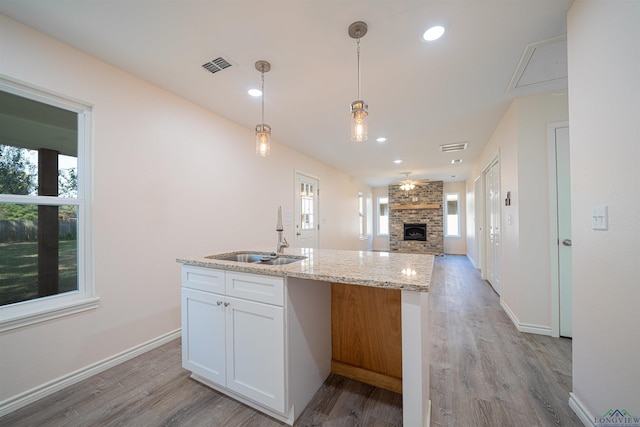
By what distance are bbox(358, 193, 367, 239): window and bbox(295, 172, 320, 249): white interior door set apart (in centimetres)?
296

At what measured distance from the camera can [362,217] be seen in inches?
337

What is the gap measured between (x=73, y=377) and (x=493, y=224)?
5259mm

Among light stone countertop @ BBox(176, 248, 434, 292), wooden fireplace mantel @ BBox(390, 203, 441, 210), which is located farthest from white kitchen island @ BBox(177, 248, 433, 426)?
wooden fireplace mantel @ BBox(390, 203, 441, 210)

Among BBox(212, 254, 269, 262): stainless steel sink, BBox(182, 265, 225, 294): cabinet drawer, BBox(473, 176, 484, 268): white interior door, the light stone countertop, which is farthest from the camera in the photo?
BBox(473, 176, 484, 268): white interior door

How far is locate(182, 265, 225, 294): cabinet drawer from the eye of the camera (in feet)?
5.36

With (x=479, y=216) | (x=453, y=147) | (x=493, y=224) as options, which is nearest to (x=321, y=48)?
(x=453, y=147)

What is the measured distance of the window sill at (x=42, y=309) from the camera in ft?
5.17

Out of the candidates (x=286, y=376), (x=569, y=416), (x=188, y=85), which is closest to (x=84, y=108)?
(x=188, y=85)

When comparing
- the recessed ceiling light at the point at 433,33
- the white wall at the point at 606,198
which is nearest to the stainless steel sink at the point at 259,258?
the white wall at the point at 606,198

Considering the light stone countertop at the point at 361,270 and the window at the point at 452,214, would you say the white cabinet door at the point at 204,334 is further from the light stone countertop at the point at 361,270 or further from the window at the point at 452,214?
the window at the point at 452,214

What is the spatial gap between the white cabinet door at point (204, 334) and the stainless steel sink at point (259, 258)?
39 centimetres

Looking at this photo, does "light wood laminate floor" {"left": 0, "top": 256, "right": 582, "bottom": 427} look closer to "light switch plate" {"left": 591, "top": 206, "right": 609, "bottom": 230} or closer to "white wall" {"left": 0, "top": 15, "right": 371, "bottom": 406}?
"white wall" {"left": 0, "top": 15, "right": 371, "bottom": 406}

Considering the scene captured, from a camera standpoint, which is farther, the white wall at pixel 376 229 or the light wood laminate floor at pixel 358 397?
the white wall at pixel 376 229

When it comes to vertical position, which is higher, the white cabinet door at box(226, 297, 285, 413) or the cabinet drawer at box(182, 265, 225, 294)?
the cabinet drawer at box(182, 265, 225, 294)
